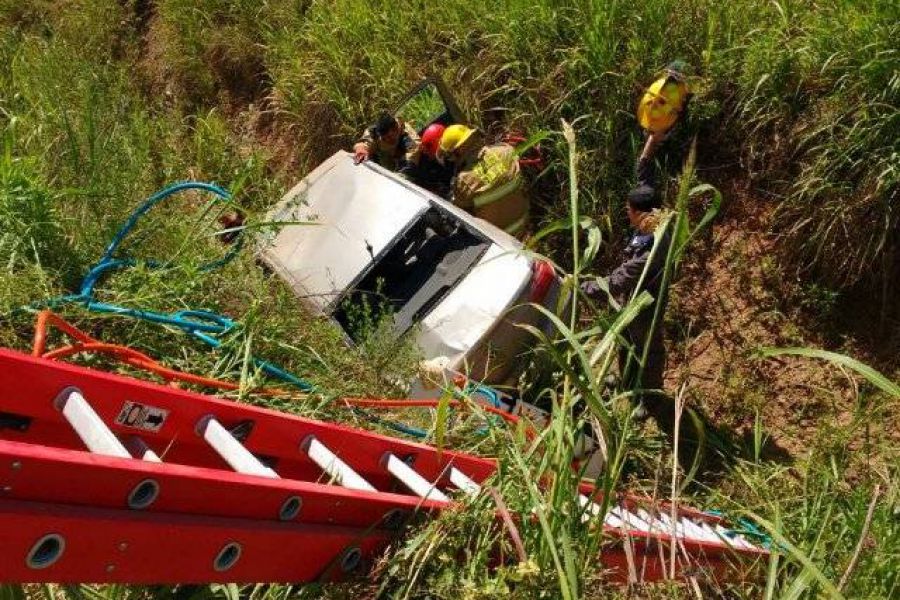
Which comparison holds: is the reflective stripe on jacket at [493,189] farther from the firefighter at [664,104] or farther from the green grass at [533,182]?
the firefighter at [664,104]

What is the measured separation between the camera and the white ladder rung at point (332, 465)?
1.89 m

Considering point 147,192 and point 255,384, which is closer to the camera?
point 255,384

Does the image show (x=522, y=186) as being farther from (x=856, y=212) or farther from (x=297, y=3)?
(x=297, y=3)

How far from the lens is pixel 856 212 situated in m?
4.11

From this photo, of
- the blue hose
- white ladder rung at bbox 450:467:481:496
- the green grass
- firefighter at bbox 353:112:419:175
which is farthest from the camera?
firefighter at bbox 353:112:419:175

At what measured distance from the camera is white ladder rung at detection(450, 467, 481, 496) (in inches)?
80.8

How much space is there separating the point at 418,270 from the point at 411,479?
7.69 feet

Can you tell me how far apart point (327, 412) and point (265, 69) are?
4919 millimetres

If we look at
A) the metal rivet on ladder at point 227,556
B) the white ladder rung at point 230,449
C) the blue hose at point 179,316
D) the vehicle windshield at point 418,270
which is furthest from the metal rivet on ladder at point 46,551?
the vehicle windshield at point 418,270

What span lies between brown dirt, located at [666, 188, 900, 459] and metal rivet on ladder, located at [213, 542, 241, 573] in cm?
318

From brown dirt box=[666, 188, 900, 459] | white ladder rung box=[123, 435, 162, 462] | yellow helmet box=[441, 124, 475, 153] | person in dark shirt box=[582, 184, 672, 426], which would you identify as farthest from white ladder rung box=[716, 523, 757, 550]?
yellow helmet box=[441, 124, 475, 153]

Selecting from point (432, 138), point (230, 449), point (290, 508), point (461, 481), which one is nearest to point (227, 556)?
point (290, 508)

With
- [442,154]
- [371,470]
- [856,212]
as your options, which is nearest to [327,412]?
[371,470]

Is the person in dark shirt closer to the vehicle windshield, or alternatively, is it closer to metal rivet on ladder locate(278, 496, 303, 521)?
the vehicle windshield
